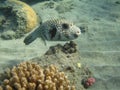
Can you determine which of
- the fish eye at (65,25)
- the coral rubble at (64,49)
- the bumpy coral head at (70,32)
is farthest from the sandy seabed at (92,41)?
the fish eye at (65,25)

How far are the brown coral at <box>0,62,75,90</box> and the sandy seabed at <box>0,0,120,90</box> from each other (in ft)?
2.93

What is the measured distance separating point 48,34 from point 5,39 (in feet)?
11.8

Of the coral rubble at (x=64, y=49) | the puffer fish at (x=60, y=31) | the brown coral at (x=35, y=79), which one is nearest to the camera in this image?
the brown coral at (x=35, y=79)

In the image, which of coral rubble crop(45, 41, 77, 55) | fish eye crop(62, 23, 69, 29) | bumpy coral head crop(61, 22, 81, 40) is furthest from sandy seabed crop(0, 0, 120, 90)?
fish eye crop(62, 23, 69, 29)

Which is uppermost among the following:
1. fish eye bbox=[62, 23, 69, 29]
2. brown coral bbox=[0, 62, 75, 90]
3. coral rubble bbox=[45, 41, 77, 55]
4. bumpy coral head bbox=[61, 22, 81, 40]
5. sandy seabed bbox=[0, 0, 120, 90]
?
fish eye bbox=[62, 23, 69, 29]

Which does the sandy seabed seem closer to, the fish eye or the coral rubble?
the coral rubble

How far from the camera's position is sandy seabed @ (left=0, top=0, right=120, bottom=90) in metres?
5.84

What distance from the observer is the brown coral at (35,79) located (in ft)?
15.0

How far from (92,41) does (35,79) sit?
3.30 meters

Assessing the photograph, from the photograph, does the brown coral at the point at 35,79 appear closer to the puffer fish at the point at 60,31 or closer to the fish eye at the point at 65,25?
the puffer fish at the point at 60,31

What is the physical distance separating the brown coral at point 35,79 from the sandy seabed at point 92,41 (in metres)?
0.89

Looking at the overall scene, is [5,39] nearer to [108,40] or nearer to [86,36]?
[86,36]

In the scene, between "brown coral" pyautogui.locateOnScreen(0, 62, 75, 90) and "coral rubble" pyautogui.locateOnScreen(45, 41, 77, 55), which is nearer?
"brown coral" pyautogui.locateOnScreen(0, 62, 75, 90)

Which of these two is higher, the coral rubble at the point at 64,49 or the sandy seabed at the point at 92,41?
the coral rubble at the point at 64,49
